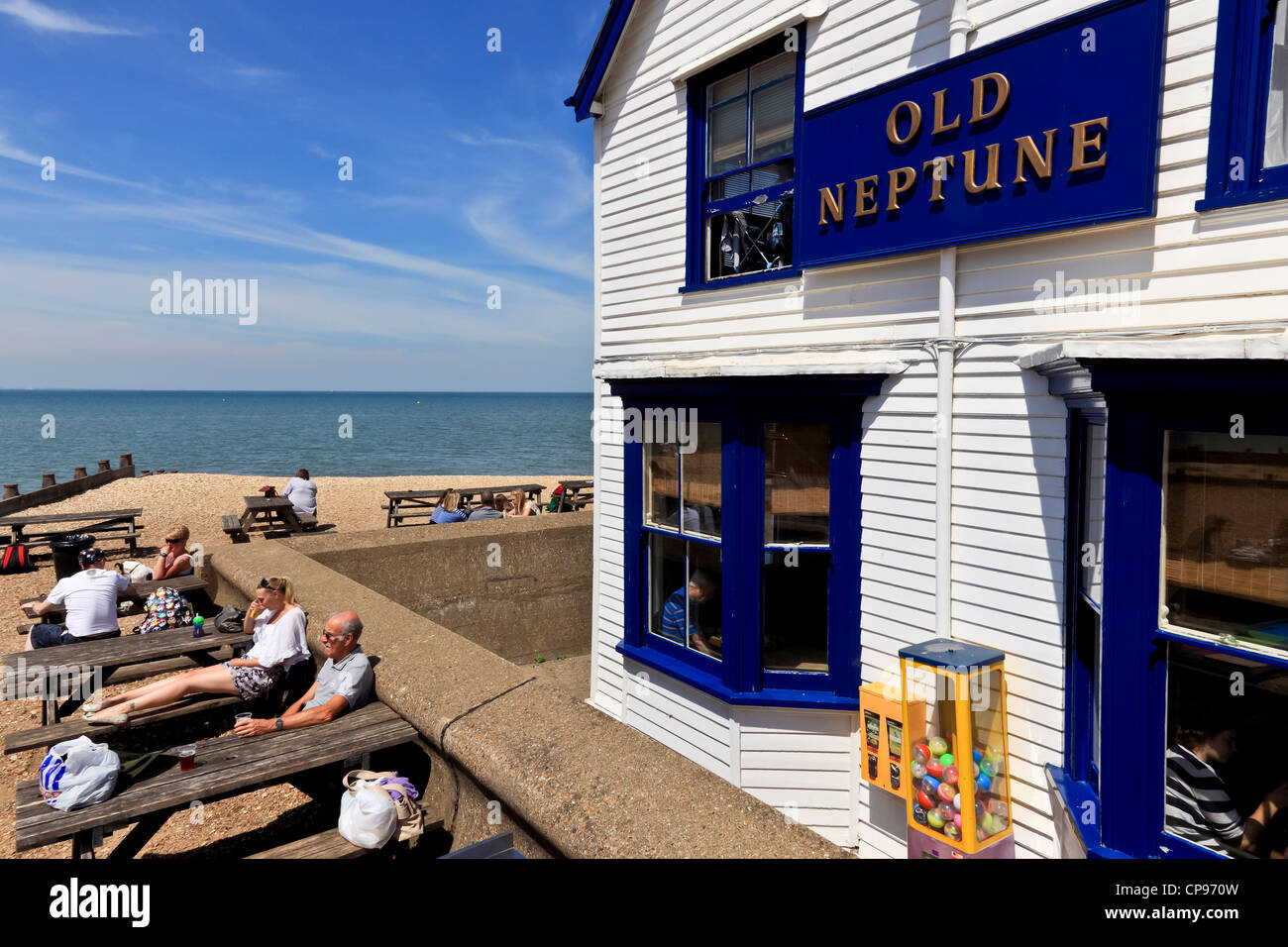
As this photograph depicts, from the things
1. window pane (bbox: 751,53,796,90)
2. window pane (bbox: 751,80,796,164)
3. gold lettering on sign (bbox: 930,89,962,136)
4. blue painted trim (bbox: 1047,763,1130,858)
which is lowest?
blue painted trim (bbox: 1047,763,1130,858)

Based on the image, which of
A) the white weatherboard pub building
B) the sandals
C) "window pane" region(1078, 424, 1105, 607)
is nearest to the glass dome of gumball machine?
the white weatherboard pub building

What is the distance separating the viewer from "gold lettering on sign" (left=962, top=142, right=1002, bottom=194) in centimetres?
491

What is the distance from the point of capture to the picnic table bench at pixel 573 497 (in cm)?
1995

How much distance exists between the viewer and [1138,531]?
12.7ft

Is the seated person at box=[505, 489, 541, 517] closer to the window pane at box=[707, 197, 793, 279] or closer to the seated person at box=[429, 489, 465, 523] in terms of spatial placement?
the seated person at box=[429, 489, 465, 523]

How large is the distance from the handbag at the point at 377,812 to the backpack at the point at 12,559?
14.4m

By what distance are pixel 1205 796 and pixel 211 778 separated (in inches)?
199

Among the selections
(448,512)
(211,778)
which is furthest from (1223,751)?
(448,512)

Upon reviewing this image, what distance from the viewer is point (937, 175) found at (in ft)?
17.2

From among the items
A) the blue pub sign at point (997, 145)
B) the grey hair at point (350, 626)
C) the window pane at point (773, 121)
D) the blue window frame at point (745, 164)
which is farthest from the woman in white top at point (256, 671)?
the window pane at point (773, 121)

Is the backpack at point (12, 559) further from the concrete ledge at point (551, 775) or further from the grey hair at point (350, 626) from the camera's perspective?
the grey hair at point (350, 626)

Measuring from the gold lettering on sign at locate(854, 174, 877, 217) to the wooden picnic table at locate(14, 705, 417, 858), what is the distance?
4739 millimetres
